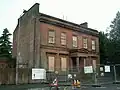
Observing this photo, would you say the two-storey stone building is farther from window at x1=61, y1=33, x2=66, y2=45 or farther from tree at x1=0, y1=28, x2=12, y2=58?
tree at x1=0, y1=28, x2=12, y2=58

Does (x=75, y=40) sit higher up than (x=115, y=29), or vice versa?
(x=115, y=29)

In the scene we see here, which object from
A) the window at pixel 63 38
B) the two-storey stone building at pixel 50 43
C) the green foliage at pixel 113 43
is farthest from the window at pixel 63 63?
the green foliage at pixel 113 43

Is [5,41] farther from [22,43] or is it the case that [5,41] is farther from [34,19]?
[34,19]

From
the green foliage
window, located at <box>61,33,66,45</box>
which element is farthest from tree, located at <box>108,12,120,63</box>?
window, located at <box>61,33,66,45</box>

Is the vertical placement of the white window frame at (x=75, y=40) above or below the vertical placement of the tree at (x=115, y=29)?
below

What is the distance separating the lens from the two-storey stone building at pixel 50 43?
28.8 m

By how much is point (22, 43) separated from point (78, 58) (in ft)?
31.6

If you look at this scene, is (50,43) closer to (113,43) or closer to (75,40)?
(75,40)

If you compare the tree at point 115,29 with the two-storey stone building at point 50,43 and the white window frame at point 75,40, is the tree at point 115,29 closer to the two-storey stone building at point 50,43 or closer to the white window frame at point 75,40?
the two-storey stone building at point 50,43

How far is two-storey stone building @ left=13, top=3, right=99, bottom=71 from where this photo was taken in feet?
94.6

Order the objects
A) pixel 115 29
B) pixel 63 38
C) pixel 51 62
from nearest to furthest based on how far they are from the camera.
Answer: pixel 51 62, pixel 63 38, pixel 115 29

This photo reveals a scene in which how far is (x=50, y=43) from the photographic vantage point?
29656mm

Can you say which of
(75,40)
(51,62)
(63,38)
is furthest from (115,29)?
(51,62)

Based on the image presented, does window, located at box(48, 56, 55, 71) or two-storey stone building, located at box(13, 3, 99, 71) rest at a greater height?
two-storey stone building, located at box(13, 3, 99, 71)
